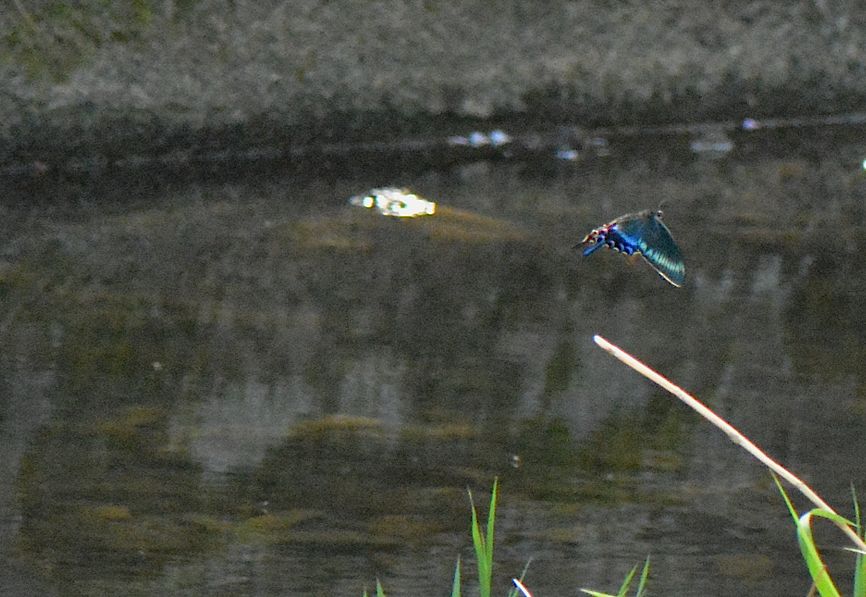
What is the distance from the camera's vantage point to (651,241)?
1.27 meters

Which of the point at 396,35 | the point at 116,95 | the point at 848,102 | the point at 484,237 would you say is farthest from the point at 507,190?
the point at 848,102

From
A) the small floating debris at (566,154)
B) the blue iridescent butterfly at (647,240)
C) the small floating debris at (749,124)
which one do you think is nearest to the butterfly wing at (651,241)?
the blue iridescent butterfly at (647,240)

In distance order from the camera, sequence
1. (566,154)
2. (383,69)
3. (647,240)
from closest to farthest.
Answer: (647,240) → (383,69) → (566,154)

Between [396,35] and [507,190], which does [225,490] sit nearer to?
[507,190]

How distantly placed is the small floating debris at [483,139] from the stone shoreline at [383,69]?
0.11 ft

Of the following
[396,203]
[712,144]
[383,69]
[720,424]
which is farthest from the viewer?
[712,144]

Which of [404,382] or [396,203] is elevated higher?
[396,203]

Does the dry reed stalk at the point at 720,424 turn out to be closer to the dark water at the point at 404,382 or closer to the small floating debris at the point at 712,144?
the dark water at the point at 404,382

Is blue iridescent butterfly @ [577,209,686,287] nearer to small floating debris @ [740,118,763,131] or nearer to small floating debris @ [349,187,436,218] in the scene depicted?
small floating debris @ [349,187,436,218]

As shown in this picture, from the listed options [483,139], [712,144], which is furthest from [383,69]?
[712,144]

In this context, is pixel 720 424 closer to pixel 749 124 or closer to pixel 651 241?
pixel 651 241

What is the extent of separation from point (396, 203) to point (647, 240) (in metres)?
1.82

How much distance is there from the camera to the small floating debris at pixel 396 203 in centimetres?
300

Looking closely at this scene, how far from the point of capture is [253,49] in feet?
11.1
